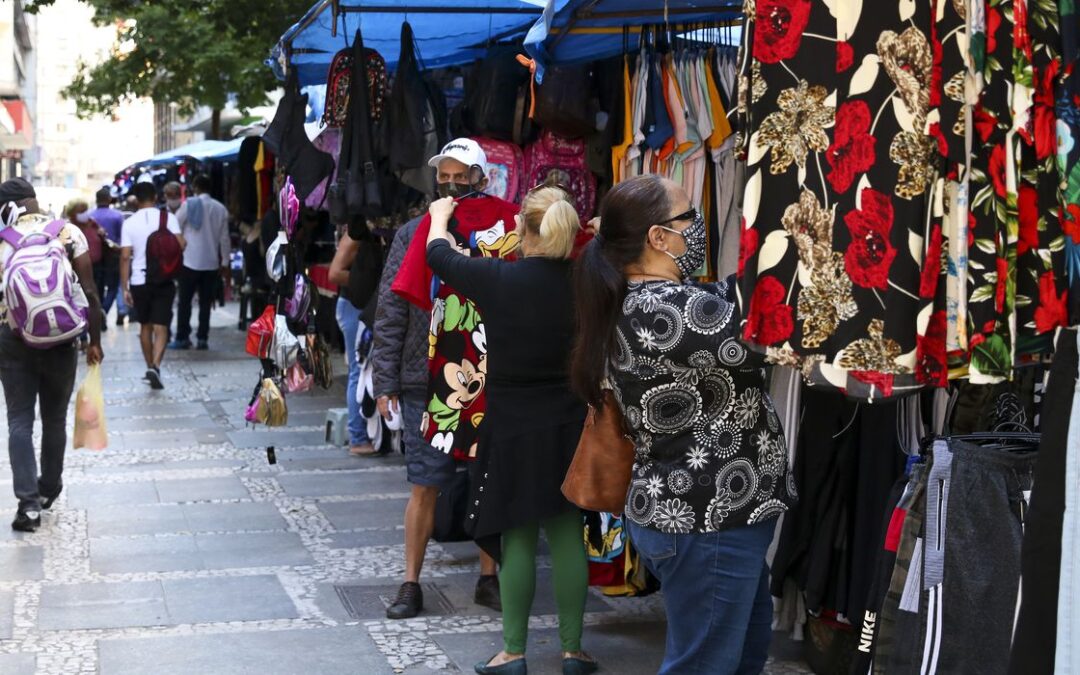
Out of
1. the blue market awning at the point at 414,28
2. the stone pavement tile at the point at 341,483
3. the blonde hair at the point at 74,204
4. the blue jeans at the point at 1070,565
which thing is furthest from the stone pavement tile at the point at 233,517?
the blonde hair at the point at 74,204

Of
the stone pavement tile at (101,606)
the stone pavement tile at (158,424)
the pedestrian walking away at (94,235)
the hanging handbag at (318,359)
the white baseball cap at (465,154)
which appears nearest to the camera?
the white baseball cap at (465,154)

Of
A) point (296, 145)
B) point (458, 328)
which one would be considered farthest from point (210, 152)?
point (458, 328)

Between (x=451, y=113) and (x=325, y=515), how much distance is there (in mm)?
2428

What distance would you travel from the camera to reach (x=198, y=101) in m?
23.7

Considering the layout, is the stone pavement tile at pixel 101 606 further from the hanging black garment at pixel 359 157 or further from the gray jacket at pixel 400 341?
the hanging black garment at pixel 359 157

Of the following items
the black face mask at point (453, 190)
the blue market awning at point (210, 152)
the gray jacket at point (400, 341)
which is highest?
the blue market awning at point (210, 152)

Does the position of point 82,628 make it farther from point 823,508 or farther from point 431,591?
point 823,508

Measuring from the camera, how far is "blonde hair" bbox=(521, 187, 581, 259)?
487 centimetres

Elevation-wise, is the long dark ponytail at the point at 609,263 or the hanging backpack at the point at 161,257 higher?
the long dark ponytail at the point at 609,263

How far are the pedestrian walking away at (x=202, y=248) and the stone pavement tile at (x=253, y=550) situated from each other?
9.61 m

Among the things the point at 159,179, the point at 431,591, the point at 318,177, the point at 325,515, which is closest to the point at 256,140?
the point at 318,177

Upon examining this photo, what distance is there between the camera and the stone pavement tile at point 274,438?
1053 centimetres

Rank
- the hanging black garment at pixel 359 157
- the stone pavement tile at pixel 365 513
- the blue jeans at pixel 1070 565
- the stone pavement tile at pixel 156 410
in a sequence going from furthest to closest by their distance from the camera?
1. the stone pavement tile at pixel 156 410
2. the stone pavement tile at pixel 365 513
3. the hanging black garment at pixel 359 157
4. the blue jeans at pixel 1070 565

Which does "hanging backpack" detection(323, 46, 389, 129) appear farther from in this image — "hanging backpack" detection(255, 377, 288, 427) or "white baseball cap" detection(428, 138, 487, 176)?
"white baseball cap" detection(428, 138, 487, 176)
